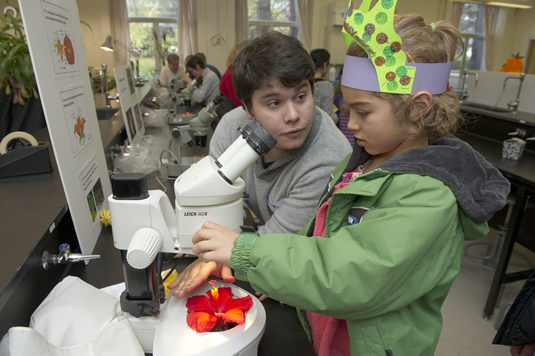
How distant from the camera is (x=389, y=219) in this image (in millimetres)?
594

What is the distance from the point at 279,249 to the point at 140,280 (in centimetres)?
33

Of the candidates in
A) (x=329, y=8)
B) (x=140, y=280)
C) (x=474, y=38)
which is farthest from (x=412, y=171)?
A: (x=474, y=38)

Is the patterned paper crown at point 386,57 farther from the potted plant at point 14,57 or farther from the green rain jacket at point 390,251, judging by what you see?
the potted plant at point 14,57

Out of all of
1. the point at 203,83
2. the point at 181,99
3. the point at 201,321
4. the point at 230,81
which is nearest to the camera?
the point at 201,321

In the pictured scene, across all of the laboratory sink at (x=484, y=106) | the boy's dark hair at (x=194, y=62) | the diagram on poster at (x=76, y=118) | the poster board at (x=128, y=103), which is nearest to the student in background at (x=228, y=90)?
the boy's dark hair at (x=194, y=62)

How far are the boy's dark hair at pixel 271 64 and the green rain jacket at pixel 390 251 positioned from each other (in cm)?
45

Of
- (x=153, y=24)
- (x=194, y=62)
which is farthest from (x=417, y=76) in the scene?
(x=153, y=24)

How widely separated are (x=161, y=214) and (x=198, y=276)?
0.21m

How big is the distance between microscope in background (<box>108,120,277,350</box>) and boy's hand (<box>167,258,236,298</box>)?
5 centimetres

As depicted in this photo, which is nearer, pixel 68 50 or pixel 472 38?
pixel 68 50

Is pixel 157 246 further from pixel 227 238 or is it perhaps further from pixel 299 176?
pixel 299 176

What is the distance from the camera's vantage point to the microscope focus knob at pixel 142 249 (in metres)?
0.63

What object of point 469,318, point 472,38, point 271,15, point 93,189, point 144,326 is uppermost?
point 271,15

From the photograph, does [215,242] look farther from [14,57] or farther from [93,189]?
[14,57]
